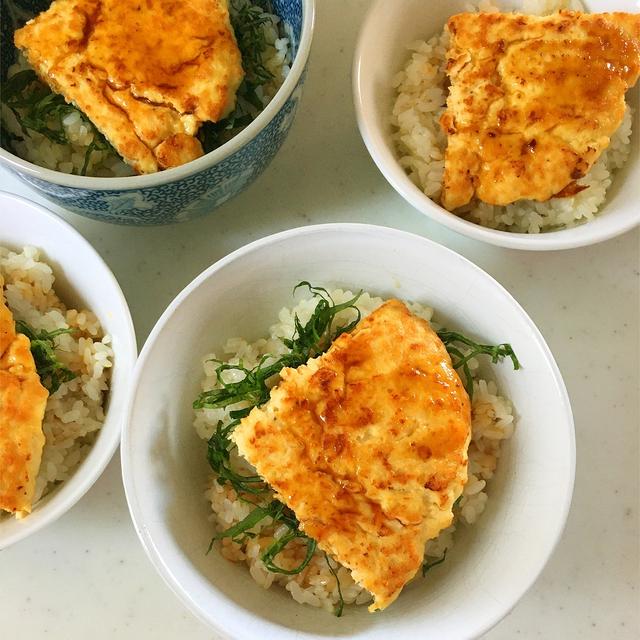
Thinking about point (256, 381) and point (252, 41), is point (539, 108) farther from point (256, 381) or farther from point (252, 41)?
point (256, 381)

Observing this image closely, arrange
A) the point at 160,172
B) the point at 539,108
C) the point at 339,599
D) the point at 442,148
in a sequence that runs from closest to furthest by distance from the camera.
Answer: the point at 160,172 → the point at 339,599 → the point at 539,108 → the point at 442,148

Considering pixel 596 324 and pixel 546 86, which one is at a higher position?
pixel 546 86

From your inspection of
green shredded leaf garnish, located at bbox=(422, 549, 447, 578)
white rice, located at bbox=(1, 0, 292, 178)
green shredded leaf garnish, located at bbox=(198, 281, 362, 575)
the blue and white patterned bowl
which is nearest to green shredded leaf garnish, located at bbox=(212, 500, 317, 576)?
green shredded leaf garnish, located at bbox=(198, 281, 362, 575)

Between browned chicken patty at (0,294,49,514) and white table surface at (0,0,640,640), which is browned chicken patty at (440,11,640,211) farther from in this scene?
browned chicken patty at (0,294,49,514)

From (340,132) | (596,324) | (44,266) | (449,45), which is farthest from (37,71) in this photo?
(596,324)

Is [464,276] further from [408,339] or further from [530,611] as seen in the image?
[530,611]

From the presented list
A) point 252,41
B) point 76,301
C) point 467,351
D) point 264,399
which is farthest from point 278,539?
point 252,41
